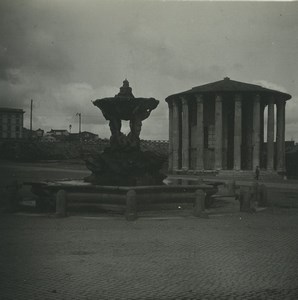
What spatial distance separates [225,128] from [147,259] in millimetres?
44552

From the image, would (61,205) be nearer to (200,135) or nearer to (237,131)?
(237,131)

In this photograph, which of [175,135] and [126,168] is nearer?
[126,168]

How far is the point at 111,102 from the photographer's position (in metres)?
19.8

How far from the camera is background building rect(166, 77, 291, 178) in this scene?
4966cm

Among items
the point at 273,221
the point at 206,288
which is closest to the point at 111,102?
the point at 273,221

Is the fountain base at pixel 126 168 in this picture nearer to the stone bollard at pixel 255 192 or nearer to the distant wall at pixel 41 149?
the stone bollard at pixel 255 192

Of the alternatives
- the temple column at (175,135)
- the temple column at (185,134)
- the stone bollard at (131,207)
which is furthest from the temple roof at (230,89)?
the stone bollard at (131,207)

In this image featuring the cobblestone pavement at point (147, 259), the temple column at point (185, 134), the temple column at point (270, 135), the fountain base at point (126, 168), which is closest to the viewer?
the cobblestone pavement at point (147, 259)

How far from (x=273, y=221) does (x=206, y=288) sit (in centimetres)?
767

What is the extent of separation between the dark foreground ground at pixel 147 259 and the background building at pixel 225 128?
3624 cm

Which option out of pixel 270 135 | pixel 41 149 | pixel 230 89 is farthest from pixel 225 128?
pixel 41 149

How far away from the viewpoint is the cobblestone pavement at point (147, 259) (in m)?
6.98

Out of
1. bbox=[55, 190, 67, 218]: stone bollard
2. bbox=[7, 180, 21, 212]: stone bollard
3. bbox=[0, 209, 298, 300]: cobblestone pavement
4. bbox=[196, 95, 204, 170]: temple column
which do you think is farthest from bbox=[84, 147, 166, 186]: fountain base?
bbox=[196, 95, 204, 170]: temple column

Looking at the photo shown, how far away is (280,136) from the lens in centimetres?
5200
